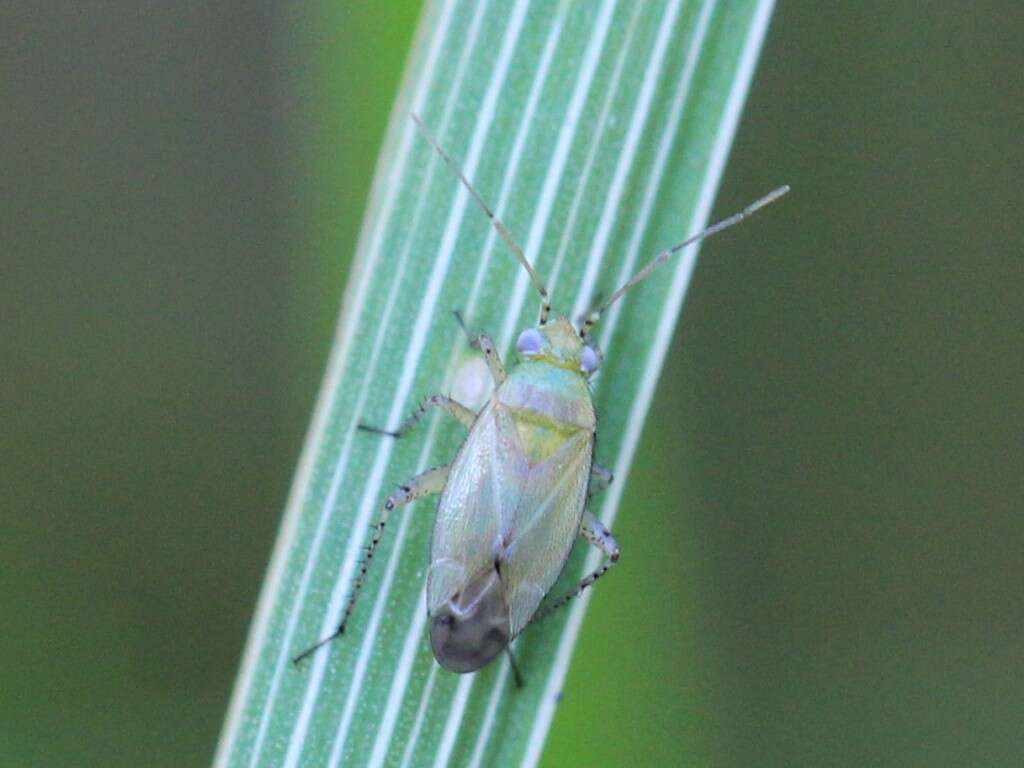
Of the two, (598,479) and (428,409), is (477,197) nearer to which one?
(428,409)

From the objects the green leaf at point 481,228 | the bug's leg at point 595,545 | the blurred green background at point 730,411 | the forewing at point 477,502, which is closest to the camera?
→ the green leaf at point 481,228

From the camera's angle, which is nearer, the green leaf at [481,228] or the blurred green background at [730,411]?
the green leaf at [481,228]

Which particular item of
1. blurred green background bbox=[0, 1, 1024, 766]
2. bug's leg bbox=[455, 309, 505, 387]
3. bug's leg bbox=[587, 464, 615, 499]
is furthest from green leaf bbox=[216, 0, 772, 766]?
blurred green background bbox=[0, 1, 1024, 766]

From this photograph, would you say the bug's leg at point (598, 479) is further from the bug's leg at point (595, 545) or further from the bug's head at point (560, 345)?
the bug's head at point (560, 345)

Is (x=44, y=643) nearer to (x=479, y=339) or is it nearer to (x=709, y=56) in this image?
(x=479, y=339)

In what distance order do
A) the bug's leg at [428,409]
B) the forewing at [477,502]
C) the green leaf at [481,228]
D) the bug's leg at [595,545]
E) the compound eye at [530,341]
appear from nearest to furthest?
the green leaf at [481,228]
the bug's leg at [428,409]
the forewing at [477,502]
the bug's leg at [595,545]
the compound eye at [530,341]

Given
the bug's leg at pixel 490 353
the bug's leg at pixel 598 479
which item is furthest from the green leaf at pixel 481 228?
the bug's leg at pixel 598 479

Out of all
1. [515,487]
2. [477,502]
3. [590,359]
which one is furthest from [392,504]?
[590,359]

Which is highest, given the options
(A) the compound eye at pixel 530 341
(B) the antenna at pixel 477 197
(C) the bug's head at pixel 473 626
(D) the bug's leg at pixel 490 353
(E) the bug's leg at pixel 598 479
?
(B) the antenna at pixel 477 197
